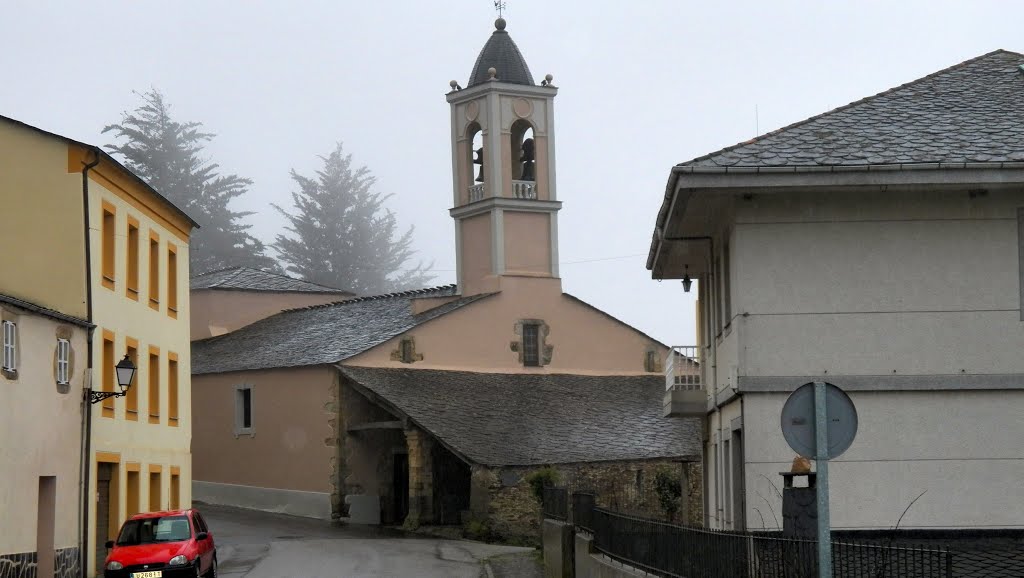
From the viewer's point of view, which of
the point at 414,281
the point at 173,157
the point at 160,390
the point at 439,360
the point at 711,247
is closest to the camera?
the point at 711,247

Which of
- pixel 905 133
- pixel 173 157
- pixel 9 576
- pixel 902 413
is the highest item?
pixel 173 157

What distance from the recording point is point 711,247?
23.5 meters

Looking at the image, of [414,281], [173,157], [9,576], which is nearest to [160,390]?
[9,576]

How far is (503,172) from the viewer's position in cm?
5306

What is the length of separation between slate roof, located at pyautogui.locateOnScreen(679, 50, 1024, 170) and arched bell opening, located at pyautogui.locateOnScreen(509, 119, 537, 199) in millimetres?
32134

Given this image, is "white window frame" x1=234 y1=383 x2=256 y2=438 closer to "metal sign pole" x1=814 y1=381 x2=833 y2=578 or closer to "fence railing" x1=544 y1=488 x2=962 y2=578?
"fence railing" x1=544 y1=488 x2=962 y2=578

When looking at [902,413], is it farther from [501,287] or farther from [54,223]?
[501,287]

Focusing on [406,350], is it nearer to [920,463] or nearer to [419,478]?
[419,478]

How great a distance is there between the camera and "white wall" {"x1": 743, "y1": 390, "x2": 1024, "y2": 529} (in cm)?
1828

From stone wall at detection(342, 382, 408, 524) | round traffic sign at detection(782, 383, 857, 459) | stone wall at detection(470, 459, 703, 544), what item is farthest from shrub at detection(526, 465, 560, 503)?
round traffic sign at detection(782, 383, 857, 459)

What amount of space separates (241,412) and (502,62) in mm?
14500

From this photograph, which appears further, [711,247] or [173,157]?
[173,157]

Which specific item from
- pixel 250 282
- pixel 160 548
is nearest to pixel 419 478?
pixel 160 548

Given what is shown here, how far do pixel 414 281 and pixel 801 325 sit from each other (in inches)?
3413
